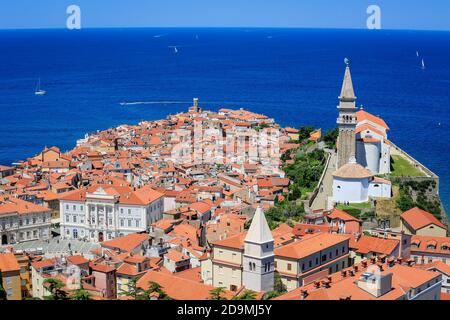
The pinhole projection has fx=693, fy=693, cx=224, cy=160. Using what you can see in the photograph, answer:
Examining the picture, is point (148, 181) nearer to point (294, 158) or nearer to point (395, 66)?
point (294, 158)

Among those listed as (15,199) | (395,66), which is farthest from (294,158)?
(395,66)

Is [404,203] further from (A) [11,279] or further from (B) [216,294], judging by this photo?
(A) [11,279]

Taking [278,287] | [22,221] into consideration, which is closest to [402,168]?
[278,287]

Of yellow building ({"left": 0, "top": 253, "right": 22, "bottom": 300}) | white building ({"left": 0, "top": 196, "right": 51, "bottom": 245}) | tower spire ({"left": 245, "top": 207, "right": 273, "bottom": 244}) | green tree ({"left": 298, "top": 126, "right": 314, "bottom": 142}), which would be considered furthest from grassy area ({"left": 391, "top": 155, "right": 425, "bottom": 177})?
yellow building ({"left": 0, "top": 253, "right": 22, "bottom": 300})

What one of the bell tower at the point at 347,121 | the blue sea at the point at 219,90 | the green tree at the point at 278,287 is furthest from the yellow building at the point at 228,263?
the blue sea at the point at 219,90

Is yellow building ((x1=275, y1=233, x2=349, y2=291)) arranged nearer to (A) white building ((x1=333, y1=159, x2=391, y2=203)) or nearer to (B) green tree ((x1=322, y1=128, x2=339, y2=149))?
(A) white building ((x1=333, y1=159, x2=391, y2=203))

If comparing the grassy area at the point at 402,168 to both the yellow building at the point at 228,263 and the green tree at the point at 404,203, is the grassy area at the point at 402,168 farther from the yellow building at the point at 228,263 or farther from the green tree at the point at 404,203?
the yellow building at the point at 228,263
